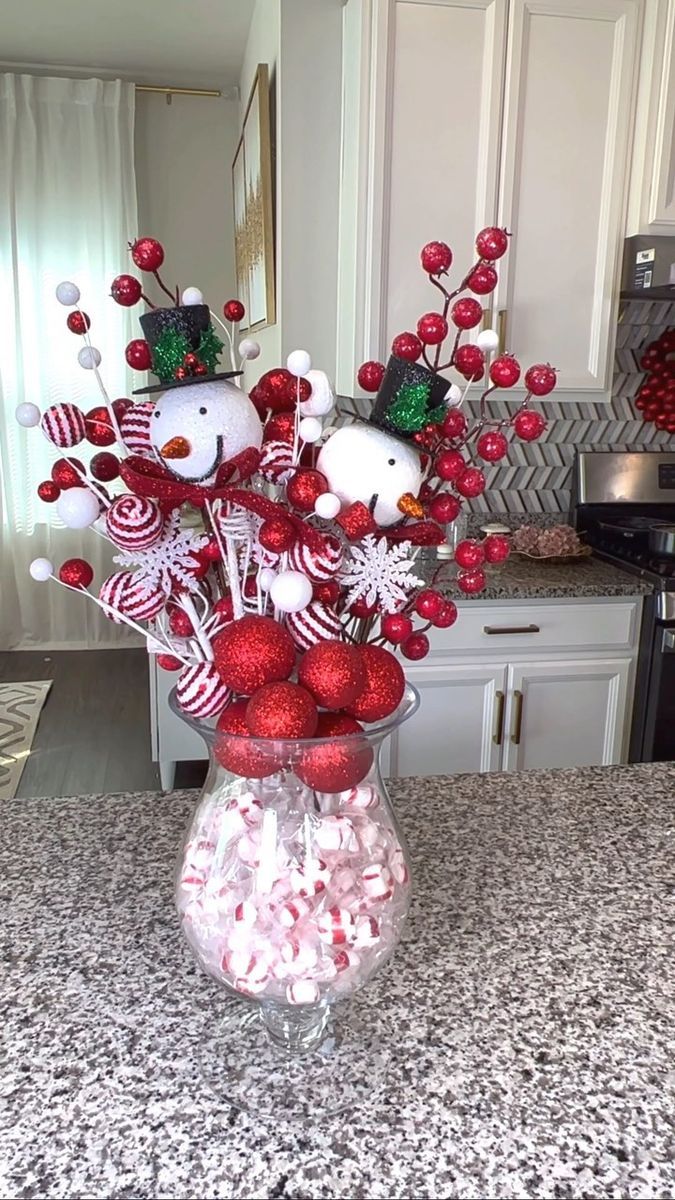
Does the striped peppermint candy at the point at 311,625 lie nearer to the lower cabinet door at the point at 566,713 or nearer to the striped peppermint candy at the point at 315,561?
the striped peppermint candy at the point at 315,561

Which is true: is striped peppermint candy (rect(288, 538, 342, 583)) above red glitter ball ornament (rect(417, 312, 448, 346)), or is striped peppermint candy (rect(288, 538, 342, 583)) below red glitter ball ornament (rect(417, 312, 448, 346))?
below

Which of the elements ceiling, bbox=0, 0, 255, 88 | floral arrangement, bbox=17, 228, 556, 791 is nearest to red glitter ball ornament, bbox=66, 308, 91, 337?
floral arrangement, bbox=17, 228, 556, 791

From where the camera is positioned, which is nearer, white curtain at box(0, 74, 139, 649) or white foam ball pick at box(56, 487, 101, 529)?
white foam ball pick at box(56, 487, 101, 529)

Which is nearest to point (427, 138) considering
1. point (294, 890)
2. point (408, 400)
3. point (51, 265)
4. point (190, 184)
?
point (408, 400)

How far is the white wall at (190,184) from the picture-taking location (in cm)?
427

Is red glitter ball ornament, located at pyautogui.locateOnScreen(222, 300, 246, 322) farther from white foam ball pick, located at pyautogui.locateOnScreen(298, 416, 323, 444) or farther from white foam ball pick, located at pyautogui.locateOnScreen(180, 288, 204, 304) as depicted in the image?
white foam ball pick, located at pyautogui.locateOnScreen(298, 416, 323, 444)

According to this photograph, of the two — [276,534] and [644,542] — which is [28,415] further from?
[644,542]

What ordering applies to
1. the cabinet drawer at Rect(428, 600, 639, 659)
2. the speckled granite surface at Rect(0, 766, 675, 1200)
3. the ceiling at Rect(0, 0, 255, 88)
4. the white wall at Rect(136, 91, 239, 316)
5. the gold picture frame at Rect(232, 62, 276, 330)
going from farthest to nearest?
1. the white wall at Rect(136, 91, 239, 316)
2. the ceiling at Rect(0, 0, 255, 88)
3. the gold picture frame at Rect(232, 62, 276, 330)
4. the cabinet drawer at Rect(428, 600, 639, 659)
5. the speckled granite surface at Rect(0, 766, 675, 1200)

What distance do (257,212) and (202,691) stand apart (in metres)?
2.57

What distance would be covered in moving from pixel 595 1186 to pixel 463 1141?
0.09m

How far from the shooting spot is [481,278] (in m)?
0.69

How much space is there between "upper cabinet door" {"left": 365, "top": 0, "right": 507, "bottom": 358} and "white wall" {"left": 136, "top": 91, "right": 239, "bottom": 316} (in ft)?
6.84

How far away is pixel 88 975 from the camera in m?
0.81

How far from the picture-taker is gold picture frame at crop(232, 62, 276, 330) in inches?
105
